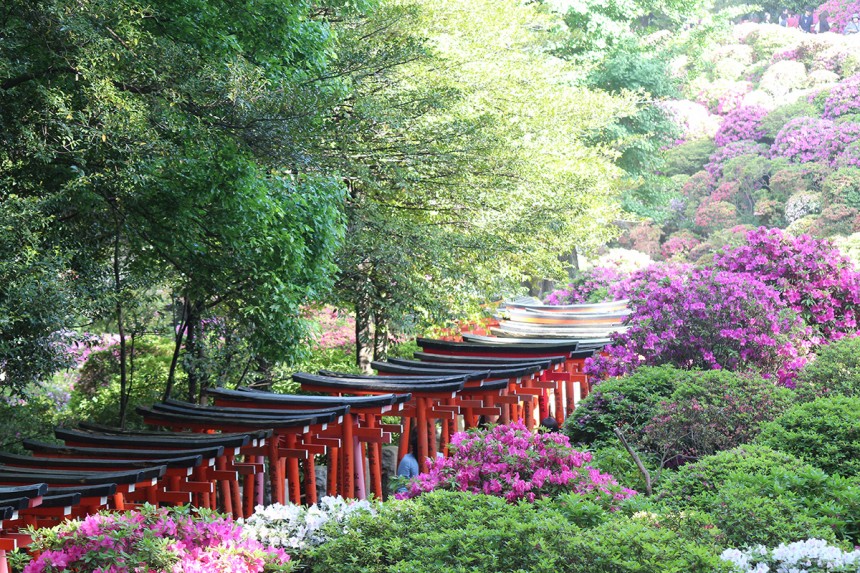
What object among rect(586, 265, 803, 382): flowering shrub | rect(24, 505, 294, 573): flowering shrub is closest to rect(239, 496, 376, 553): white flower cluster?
rect(24, 505, 294, 573): flowering shrub

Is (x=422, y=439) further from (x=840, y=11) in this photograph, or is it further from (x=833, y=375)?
(x=840, y=11)

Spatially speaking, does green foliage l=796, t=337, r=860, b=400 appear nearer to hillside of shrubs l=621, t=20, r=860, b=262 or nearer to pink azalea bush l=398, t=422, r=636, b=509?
pink azalea bush l=398, t=422, r=636, b=509

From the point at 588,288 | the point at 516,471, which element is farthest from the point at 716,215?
the point at 516,471

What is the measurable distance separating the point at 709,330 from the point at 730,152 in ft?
90.4

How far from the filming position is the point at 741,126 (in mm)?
37812

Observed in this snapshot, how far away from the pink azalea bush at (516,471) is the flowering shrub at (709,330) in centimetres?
450

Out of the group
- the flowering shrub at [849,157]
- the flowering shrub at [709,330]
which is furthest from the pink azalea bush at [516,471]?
the flowering shrub at [849,157]

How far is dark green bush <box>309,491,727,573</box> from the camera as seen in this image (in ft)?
14.7

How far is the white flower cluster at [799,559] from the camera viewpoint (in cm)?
442

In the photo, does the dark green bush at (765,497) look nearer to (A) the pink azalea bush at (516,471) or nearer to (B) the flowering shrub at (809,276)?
(A) the pink azalea bush at (516,471)

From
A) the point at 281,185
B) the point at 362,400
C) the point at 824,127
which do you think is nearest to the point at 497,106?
the point at 281,185

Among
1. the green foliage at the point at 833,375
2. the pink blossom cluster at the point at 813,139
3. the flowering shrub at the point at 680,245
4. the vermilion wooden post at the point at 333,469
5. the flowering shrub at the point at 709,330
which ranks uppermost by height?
the pink blossom cluster at the point at 813,139

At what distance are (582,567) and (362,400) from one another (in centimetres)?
425

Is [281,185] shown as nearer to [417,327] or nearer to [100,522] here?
[417,327]
